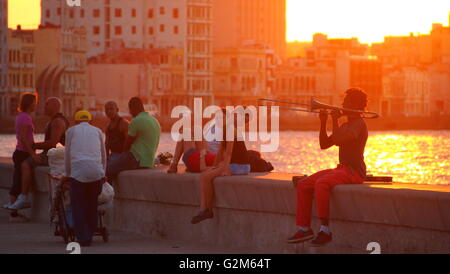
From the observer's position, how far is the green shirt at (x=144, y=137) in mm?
14859

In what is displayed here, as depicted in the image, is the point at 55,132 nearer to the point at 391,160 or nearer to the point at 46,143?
the point at 46,143

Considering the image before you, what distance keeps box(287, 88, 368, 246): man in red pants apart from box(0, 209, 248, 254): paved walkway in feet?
4.11

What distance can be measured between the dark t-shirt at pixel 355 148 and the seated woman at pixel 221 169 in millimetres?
1700

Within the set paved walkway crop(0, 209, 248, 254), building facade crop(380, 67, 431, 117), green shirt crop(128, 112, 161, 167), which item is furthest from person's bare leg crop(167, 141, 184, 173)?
building facade crop(380, 67, 431, 117)

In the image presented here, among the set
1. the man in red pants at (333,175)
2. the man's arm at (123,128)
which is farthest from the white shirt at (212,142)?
the man in red pants at (333,175)

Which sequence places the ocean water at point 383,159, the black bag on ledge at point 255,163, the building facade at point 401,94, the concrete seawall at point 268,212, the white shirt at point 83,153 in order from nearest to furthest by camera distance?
the concrete seawall at point 268,212, the white shirt at point 83,153, the black bag on ledge at point 255,163, the ocean water at point 383,159, the building facade at point 401,94

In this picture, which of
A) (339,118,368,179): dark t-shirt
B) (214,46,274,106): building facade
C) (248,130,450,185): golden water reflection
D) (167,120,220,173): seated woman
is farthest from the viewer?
(214,46,274,106): building facade

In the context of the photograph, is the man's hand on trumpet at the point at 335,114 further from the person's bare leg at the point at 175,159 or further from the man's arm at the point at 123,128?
the man's arm at the point at 123,128

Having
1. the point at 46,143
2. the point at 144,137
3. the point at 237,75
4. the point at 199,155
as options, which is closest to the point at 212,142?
the point at 199,155

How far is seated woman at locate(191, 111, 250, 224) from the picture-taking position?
13156 mm

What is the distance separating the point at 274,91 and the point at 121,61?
35.4m

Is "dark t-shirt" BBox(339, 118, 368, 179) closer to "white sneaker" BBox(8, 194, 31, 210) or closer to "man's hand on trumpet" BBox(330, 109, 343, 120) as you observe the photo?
"man's hand on trumpet" BBox(330, 109, 343, 120)

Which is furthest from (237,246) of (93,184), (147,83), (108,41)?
(108,41)

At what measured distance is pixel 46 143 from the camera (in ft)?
50.2
